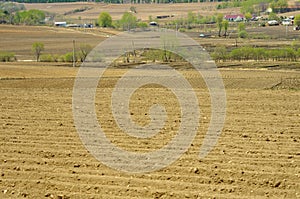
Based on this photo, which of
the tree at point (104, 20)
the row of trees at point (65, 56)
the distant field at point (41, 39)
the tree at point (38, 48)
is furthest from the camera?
the tree at point (104, 20)

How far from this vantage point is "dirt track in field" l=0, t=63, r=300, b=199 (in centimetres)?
970

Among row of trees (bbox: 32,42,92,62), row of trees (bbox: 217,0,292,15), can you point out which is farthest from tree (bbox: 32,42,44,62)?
row of trees (bbox: 217,0,292,15)

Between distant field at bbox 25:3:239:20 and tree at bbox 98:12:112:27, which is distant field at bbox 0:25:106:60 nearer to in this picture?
tree at bbox 98:12:112:27

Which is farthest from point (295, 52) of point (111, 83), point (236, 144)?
point (236, 144)

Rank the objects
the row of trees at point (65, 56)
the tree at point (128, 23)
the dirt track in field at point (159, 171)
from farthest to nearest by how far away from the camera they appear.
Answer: the tree at point (128, 23) → the row of trees at point (65, 56) → the dirt track in field at point (159, 171)

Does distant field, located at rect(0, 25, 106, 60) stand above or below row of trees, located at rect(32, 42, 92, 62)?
below

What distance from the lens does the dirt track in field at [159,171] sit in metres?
9.70

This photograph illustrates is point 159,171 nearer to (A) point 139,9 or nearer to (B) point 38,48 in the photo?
(B) point 38,48

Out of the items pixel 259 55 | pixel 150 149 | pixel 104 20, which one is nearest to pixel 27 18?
pixel 104 20

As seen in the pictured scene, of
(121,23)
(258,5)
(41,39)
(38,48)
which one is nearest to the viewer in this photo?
(38,48)

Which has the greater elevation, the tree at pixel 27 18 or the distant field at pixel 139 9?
the tree at pixel 27 18

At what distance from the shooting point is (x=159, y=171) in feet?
35.6

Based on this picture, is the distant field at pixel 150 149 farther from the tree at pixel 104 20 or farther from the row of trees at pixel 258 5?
the row of trees at pixel 258 5

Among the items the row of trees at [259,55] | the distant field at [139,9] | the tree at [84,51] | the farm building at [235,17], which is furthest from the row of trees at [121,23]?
the row of trees at [259,55]
